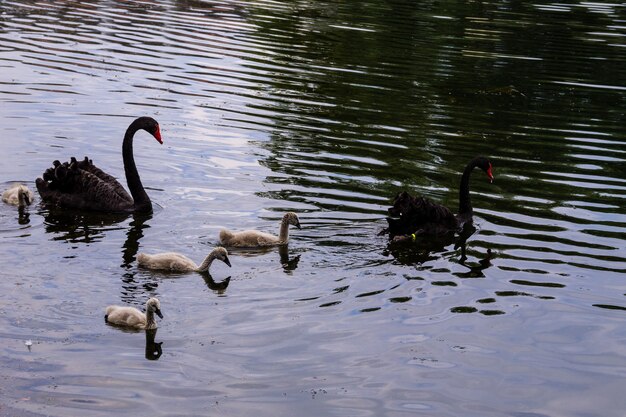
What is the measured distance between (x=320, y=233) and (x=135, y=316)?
123 inches

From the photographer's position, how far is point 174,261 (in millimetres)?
9477

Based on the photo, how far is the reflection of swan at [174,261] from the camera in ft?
31.1

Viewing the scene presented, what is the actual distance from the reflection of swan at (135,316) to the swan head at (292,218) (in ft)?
8.24

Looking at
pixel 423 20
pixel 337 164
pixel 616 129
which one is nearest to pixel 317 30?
pixel 423 20

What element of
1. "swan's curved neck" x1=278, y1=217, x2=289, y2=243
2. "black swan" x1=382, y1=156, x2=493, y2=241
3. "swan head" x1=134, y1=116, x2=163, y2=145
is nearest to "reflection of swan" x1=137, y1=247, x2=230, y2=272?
"swan's curved neck" x1=278, y1=217, x2=289, y2=243

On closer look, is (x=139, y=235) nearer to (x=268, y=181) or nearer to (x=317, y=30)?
(x=268, y=181)

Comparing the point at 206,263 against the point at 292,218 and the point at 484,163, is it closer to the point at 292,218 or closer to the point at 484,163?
the point at 292,218

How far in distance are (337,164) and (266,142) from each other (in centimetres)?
153

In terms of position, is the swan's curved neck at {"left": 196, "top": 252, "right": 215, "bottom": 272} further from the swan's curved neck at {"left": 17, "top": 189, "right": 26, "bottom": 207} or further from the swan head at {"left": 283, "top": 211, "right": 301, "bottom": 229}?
the swan's curved neck at {"left": 17, "top": 189, "right": 26, "bottom": 207}

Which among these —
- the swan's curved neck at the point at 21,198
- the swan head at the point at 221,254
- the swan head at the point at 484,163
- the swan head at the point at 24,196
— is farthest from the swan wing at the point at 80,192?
the swan head at the point at 484,163

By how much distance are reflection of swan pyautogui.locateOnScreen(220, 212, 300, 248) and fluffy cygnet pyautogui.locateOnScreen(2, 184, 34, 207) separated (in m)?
2.39

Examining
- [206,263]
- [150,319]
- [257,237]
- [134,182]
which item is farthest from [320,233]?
[150,319]

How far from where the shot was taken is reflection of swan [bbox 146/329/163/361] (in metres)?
7.74

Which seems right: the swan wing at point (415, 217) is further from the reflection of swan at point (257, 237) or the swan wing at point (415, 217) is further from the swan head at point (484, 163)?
the swan head at point (484, 163)
